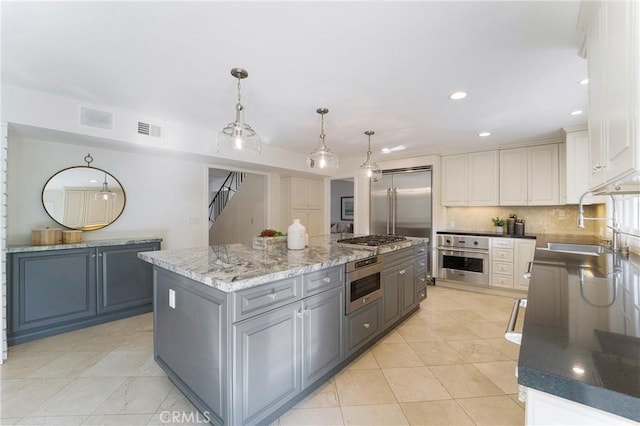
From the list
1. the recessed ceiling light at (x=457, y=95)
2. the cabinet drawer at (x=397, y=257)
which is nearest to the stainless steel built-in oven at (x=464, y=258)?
the cabinet drawer at (x=397, y=257)

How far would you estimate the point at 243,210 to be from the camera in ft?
19.9

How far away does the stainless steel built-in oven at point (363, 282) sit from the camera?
7.26 ft

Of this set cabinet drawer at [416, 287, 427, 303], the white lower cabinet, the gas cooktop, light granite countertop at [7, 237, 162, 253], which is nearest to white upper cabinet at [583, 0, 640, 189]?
the gas cooktop

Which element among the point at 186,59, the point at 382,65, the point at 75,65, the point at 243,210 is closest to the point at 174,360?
the point at 186,59

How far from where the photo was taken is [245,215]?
600 cm

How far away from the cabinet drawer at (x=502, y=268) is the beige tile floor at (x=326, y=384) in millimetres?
1452

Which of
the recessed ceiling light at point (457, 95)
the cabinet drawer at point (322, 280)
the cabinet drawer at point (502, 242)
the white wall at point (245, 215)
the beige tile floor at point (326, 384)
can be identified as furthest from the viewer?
the white wall at point (245, 215)

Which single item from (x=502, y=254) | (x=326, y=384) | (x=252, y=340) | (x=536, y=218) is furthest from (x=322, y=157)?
(x=536, y=218)

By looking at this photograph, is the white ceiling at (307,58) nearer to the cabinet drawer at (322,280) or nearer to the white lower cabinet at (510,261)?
the cabinet drawer at (322,280)

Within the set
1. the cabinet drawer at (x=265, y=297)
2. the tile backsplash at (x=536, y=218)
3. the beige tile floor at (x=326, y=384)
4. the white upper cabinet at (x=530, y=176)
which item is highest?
the white upper cabinet at (x=530, y=176)

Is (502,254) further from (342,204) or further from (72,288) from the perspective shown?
(72,288)

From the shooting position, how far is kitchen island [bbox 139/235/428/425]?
4.86 ft

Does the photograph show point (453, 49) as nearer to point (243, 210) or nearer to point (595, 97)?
point (595, 97)

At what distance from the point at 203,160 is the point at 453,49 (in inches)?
135
